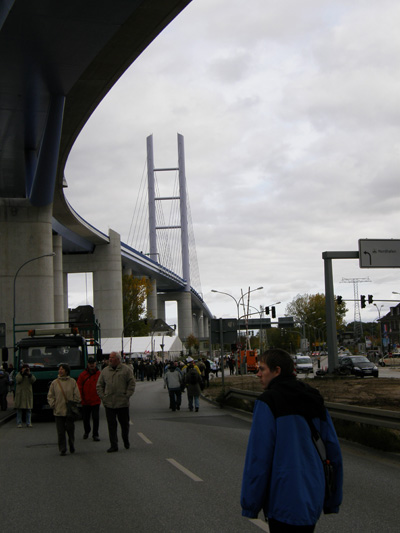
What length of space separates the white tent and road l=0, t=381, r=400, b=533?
161ft

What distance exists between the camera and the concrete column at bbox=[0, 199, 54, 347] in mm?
38750

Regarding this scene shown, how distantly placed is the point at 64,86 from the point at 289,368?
22.5 meters

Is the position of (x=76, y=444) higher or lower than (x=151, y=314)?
lower

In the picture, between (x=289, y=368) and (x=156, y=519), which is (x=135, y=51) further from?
(x=289, y=368)

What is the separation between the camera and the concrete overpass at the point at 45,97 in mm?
19375

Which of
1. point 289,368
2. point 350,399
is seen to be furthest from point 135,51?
point 289,368

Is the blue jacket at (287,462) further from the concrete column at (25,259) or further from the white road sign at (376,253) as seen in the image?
the concrete column at (25,259)

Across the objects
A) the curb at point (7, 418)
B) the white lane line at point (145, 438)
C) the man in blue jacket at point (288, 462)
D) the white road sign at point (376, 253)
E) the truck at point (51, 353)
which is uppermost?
the white road sign at point (376, 253)

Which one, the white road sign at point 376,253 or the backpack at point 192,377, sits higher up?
the white road sign at point 376,253

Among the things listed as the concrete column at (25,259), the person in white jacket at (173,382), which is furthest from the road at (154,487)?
the concrete column at (25,259)

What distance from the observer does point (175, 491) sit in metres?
8.55

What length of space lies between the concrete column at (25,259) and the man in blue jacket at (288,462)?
118 ft

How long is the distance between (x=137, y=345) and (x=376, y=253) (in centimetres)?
3872

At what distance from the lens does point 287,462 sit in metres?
3.88
